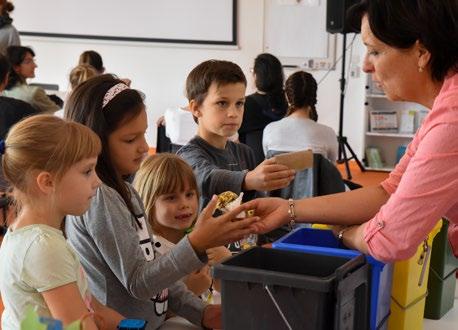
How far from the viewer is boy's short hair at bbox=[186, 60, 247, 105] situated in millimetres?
2715

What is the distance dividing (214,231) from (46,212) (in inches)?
15.2

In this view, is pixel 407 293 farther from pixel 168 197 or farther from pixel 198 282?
pixel 168 197

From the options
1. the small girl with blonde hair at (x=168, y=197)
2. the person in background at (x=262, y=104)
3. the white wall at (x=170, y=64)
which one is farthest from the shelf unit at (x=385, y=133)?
the small girl with blonde hair at (x=168, y=197)

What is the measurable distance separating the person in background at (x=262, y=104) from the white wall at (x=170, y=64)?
3.33 m

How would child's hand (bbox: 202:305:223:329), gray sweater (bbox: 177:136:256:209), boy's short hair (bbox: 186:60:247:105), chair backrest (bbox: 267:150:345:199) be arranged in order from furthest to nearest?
chair backrest (bbox: 267:150:345:199)
boy's short hair (bbox: 186:60:247:105)
gray sweater (bbox: 177:136:256:209)
child's hand (bbox: 202:305:223:329)

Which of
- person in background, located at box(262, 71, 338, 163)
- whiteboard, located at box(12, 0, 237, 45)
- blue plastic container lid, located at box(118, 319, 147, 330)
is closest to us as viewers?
blue plastic container lid, located at box(118, 319, 147, 330)

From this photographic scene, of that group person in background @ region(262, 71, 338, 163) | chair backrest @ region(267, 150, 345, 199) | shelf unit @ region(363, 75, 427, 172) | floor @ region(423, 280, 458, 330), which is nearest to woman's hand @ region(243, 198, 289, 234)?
floor @ region(423, 280, 458, 330)

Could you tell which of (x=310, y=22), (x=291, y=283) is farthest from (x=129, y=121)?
(x=310, y=22)

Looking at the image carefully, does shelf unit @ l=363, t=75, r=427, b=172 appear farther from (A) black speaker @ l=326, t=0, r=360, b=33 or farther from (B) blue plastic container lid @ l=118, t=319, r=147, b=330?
(B) blue plastic container lid @ l=118, t=319, r=147, b=330

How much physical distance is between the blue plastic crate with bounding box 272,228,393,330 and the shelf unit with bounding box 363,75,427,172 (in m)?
5.80

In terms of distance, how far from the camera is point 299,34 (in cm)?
786

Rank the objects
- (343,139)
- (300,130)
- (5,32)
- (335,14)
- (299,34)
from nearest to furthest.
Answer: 1. (300,130)
2. (5,32)
3. (335,14)
4. (343,139)
5. (299,34)

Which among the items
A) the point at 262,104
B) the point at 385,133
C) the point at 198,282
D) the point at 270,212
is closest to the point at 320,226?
the point at 270,212

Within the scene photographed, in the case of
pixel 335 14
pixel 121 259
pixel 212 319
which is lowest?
pixel 212 319
